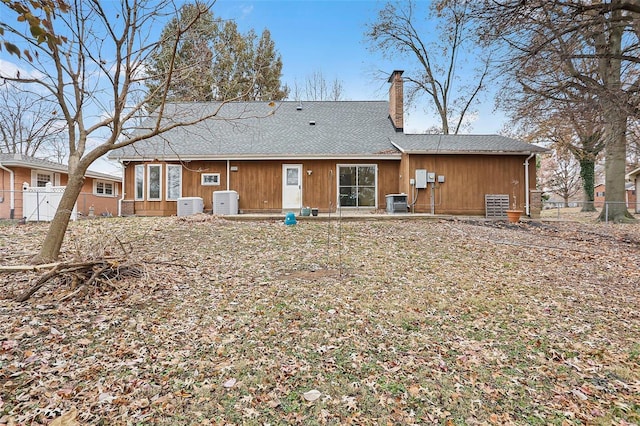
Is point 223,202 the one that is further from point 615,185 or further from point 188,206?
point 615,185

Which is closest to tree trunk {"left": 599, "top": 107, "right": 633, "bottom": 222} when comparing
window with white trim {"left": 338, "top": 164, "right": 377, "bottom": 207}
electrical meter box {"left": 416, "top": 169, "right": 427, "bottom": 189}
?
electrical meter box {"left": 416, "top": 169, "right": 427, "bottom": 189}

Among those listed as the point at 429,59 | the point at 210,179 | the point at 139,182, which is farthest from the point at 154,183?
the point at 429,59

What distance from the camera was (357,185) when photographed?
13227 millimetres

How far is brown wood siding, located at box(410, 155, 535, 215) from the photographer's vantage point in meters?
12.3

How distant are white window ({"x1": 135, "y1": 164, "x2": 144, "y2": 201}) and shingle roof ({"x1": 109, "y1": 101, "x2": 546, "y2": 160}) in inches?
23.4

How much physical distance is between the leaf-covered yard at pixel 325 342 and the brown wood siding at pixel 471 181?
599 centimetres

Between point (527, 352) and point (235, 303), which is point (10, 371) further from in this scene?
point (527, 352)

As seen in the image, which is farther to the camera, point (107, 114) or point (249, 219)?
point (249, 219)

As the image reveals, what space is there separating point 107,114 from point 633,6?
10.9m

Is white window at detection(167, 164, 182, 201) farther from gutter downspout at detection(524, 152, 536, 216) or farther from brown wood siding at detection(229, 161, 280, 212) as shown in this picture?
gutter downspout at detection(524, 152, 536, 216)

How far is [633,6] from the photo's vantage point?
688cm

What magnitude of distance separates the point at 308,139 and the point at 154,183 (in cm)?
657

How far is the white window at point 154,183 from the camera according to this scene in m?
13.1

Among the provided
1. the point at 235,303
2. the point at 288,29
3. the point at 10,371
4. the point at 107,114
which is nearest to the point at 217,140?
the point at 288,29
